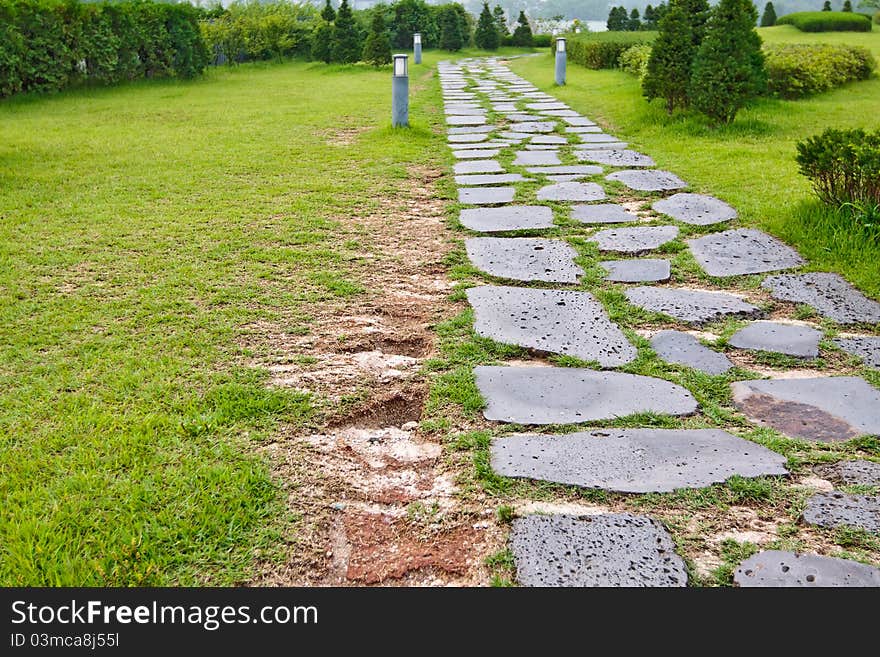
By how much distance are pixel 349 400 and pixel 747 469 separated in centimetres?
121

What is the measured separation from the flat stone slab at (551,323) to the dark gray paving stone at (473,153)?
3.28m

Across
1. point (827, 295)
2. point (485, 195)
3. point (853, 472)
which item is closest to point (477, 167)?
point (485, 195)

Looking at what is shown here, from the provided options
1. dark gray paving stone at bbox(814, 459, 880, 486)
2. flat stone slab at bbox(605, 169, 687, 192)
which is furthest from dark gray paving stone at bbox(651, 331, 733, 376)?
flat stone slab at bbox(605, 169, 687, 192)

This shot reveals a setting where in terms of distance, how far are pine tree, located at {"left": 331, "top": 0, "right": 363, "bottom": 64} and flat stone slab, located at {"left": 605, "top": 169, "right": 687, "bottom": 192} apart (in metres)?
14.0

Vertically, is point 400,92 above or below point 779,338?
above

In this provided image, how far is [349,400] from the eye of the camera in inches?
97.8

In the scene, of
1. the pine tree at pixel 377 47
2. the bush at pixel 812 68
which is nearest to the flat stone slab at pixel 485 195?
the bush at pixel 812 68

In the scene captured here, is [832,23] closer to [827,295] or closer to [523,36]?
[523,36]

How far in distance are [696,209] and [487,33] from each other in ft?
71.9

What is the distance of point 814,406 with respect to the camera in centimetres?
240

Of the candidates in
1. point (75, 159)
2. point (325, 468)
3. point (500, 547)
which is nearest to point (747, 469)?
point (500, 547)

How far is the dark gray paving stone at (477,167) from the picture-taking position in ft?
19.3

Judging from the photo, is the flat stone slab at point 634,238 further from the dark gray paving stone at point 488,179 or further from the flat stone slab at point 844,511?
the flat stone slab at point 844,511

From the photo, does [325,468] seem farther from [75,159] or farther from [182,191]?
[75,159]
